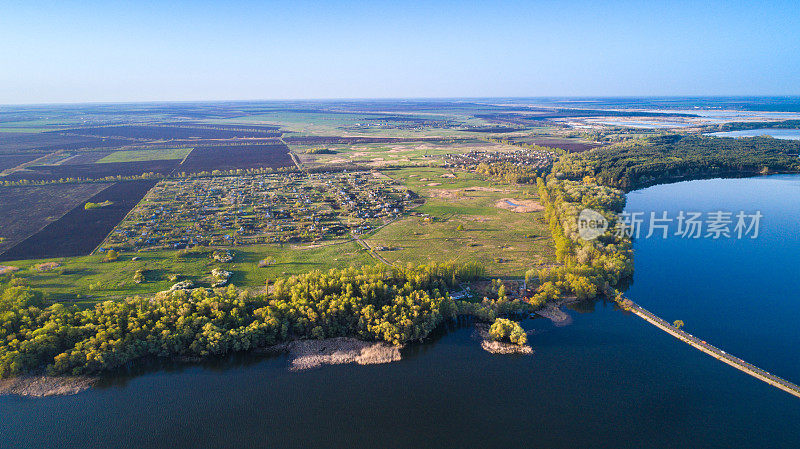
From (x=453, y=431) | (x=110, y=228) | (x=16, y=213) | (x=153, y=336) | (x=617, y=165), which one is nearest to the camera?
(x=453, y=431)

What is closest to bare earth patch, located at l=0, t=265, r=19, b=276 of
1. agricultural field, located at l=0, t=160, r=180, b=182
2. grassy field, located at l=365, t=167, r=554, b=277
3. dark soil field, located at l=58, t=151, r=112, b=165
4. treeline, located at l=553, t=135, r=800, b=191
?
grassy field, located at l=365, t=167, r=554, b=277

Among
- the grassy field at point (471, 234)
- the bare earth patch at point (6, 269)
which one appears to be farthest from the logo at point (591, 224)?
the bare earth patch at point (6, 269)

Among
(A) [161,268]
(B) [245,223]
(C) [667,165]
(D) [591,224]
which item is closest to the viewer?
(A) [161,268]

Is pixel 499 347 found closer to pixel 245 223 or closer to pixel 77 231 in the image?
pixel 245 223

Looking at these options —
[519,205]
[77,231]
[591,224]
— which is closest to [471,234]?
[591,224]

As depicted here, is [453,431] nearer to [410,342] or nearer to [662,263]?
[410,342]

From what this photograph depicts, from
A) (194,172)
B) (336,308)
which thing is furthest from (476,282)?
(194,172)
